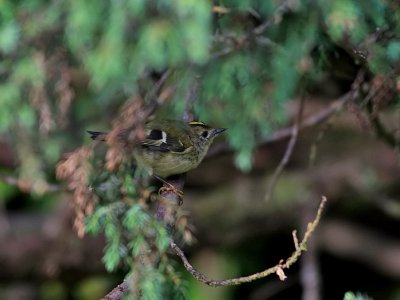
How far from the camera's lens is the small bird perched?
4.08 m

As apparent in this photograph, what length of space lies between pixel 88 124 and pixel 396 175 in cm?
241

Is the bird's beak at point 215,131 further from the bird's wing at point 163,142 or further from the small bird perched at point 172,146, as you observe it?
the bird's wing at point 163,142

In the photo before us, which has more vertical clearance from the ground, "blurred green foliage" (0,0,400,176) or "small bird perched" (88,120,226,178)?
"blurred green foliage" (0,0,400,176)

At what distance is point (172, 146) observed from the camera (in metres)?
4.26

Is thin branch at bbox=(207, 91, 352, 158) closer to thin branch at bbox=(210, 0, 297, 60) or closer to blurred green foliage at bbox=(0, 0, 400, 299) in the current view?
blurred green foliage at bbox=(0, 0, 400, 299)

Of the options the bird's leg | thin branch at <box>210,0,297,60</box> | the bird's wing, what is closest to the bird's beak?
the bird's wing

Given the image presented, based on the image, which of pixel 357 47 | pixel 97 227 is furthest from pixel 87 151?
pixel 357 47

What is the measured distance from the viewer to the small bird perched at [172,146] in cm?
408

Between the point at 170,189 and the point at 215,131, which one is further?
the point at 215,131

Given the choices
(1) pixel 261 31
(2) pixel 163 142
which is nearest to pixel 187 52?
(1) pixel 261 31

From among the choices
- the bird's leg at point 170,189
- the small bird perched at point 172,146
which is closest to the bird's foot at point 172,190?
the bird's leg at point 170,189

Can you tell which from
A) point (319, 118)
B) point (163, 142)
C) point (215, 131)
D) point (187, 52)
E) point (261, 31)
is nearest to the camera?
point (187, 52)

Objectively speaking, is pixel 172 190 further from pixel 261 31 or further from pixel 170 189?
pixel 261 31

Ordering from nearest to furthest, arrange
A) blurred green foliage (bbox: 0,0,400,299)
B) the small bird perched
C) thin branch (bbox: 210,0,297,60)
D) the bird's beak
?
blurred green foliage (bbox: 0,0,400,299) → thin branch (bbox: 210,0,297,60) → the small bird perched → the bird's beak
